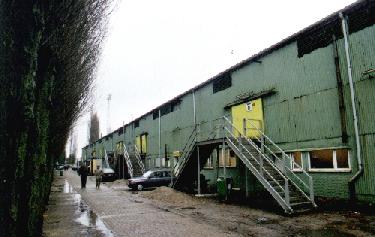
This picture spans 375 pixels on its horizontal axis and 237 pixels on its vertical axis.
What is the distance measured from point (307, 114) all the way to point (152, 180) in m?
13.9

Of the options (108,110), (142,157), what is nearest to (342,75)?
(142,157)

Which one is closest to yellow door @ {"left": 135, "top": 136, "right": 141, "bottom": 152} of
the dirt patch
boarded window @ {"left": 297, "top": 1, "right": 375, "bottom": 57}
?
the dirt patch

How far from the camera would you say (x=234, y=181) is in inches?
818

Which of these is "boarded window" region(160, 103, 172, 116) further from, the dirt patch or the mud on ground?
the mud on ground

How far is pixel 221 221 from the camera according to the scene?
38.7 ft

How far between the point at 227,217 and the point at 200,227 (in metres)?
2.09

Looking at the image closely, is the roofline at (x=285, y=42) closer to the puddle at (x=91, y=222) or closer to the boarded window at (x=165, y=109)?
the boarded window at (x=165, y=109)

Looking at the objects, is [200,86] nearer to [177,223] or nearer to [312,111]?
[312,111]

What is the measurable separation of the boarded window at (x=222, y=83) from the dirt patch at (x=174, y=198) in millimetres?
→ 7113

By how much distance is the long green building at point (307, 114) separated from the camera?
12.9 m

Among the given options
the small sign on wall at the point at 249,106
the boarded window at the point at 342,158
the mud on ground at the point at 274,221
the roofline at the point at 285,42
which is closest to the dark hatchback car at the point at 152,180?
the roofline at the point at 285,42

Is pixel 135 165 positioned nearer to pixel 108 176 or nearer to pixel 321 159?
pixel 108 176

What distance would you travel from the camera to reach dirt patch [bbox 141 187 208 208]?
55.5ft

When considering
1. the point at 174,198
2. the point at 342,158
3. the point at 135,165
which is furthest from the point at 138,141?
the point at 342,158
